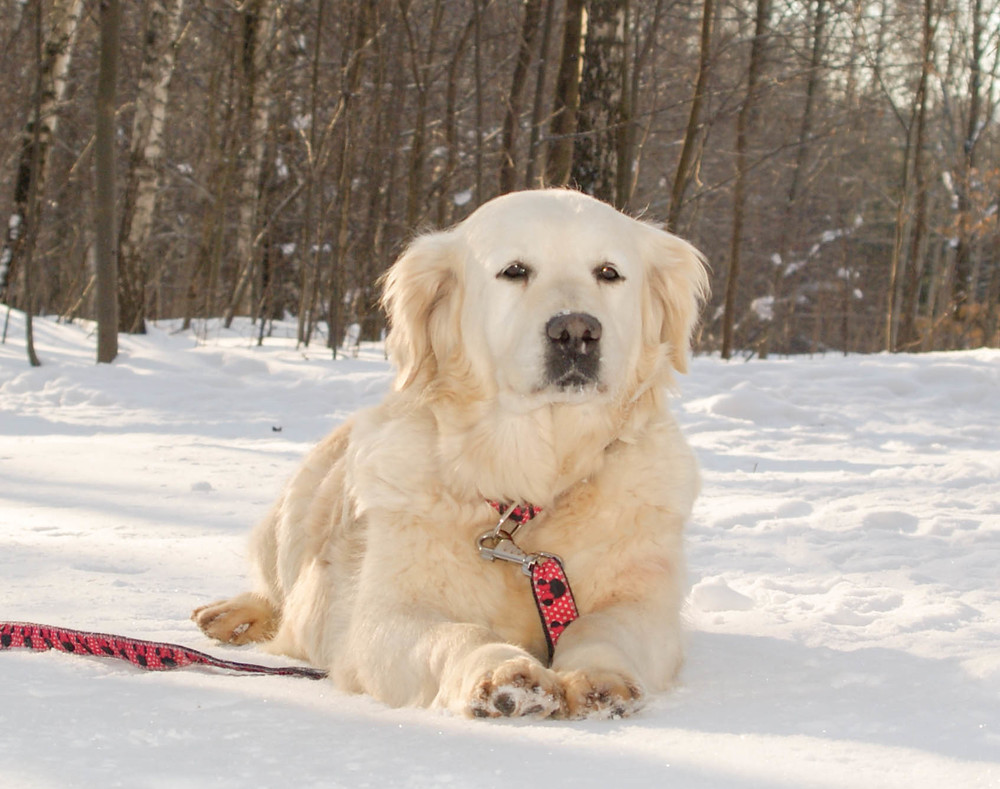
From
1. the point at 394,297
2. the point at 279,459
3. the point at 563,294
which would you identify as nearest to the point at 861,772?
the point at 563,294

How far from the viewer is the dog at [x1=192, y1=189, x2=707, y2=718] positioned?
264 centimetres

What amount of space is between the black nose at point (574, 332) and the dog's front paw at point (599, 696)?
0.84 meters

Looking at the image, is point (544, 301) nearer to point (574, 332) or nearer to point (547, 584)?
point (574, 332)

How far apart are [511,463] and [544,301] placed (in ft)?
1.48

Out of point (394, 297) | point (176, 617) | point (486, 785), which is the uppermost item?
point (394, 297)

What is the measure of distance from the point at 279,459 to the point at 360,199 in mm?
12115

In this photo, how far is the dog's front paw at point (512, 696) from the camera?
210cm

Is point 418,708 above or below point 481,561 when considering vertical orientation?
below

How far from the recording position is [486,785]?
1639mm

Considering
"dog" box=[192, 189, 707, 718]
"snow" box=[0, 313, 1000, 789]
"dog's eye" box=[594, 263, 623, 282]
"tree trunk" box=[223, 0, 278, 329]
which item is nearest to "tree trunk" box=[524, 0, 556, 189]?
"snow" box=[0, 313, 1000, 789]

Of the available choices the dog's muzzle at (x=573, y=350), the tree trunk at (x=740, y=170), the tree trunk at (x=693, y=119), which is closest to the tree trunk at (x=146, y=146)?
the tree trunk at (x=693, y=119)

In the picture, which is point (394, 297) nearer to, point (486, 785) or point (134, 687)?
point (134, 687)

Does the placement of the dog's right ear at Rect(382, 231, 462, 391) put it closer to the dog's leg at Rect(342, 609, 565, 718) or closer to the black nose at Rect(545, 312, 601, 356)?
the black nose at Rect(545, 312, 601, 356)

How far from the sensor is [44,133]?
550 inches
